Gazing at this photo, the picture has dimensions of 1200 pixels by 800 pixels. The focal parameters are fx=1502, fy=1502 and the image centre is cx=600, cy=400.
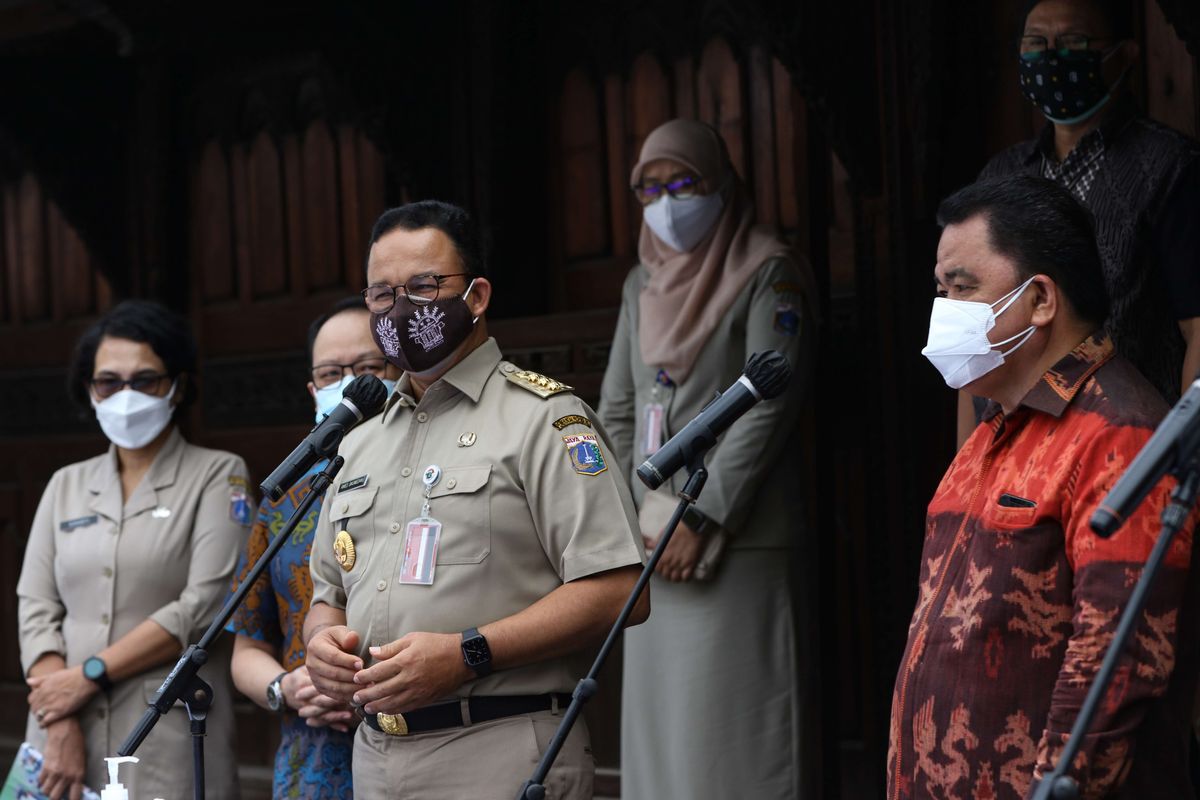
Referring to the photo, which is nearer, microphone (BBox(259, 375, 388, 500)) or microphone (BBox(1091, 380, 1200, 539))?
microphone (BBox(1091, 380, 1200, 539))

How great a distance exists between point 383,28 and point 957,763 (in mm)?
3619

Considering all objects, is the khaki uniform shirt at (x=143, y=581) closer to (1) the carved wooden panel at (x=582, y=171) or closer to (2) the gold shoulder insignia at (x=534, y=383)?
(2) the gold shoulder insignia at (x=534, y=383)

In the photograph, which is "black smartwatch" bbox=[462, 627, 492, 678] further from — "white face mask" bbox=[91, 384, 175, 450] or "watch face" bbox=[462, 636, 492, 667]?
"white face mask" bbox=[91, 384, 175, 450]

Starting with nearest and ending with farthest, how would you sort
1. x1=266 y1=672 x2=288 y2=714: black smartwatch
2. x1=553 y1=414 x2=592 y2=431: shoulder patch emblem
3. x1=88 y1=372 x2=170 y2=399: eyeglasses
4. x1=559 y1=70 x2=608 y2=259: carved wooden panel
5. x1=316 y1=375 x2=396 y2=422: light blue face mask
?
x1=553 y1=414 x2=592 y2=431: shoulder patch emblem, x1=266 y1=672 x2=288 y2=714: black smartwatch, x1=316 y1=375 x2=396 y2=422: light blue face mask, x1=88 y1=372 x2=170 y2=399: eyeglasses, x1=559 y1=70 x2=608 y2=259: carved wooden panel

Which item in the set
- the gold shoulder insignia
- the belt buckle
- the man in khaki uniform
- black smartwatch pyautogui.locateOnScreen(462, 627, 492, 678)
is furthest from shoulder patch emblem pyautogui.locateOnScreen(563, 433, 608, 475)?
the belt buckle

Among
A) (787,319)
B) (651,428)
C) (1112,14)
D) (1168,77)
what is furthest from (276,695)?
(1168,77)

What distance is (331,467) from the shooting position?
2602mm

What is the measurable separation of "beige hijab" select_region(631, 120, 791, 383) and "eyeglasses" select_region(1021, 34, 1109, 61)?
3.29 feet

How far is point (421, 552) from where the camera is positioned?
8.56ft

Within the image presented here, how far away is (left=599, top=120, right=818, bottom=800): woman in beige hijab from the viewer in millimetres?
3910

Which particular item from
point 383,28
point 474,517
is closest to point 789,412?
point 474,517

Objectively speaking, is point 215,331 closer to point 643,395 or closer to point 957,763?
point 643,395

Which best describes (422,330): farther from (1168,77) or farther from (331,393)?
(1168,77)

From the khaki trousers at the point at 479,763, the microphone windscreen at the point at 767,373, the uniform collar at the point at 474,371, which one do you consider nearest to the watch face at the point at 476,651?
the khaki trousers at the point at 479,763
